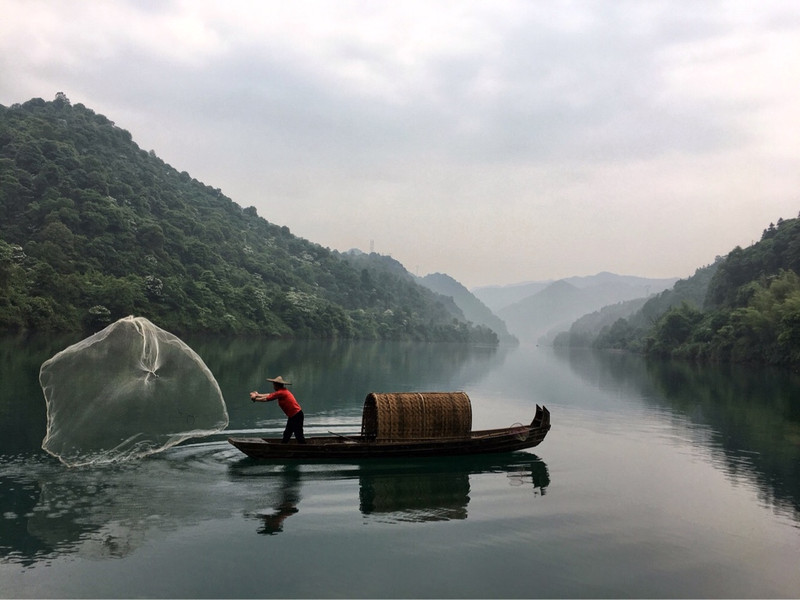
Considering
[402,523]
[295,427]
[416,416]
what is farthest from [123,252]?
[402,523]

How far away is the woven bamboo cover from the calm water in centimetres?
94

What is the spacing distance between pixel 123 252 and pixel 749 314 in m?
80.0

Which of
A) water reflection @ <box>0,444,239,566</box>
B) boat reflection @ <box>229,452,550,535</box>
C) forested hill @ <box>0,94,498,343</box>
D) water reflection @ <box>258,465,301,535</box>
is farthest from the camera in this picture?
forested hill @ <box>0,94,498,343</box>

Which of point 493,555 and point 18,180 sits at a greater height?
point 18,180

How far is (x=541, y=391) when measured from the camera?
A: 41125mm

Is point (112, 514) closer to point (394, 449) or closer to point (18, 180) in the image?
point (394, 449)

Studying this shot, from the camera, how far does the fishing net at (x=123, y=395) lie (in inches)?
458

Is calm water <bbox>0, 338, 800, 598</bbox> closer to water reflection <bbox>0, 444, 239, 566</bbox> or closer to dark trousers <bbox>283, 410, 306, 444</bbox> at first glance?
water reflection <bbox>0, 444, 239, 566</bbox>

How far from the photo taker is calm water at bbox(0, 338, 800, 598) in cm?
854

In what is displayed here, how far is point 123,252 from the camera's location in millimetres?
77500

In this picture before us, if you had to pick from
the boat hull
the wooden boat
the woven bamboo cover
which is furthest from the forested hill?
the woven bamboo cover

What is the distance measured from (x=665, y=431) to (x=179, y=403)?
20.2m

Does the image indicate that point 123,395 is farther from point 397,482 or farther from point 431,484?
point 431,484

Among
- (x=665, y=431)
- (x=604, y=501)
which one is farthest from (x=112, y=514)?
(x=665, y=431)
